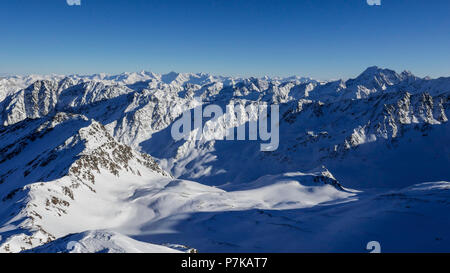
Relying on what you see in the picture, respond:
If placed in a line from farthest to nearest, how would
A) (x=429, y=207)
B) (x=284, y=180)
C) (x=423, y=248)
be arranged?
1. (x=284, y=180)
2. (x=429, y=207)
3. (x=423, y=248)

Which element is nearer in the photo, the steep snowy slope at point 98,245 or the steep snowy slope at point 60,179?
the steep snowy slope at point 98,245

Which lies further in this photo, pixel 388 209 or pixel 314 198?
pixel 314 198

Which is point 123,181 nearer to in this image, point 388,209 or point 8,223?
point 8,223

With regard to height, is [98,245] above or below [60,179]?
above

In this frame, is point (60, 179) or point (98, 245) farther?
point (60, 179)

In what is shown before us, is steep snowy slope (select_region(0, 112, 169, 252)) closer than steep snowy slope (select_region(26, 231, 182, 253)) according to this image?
No
